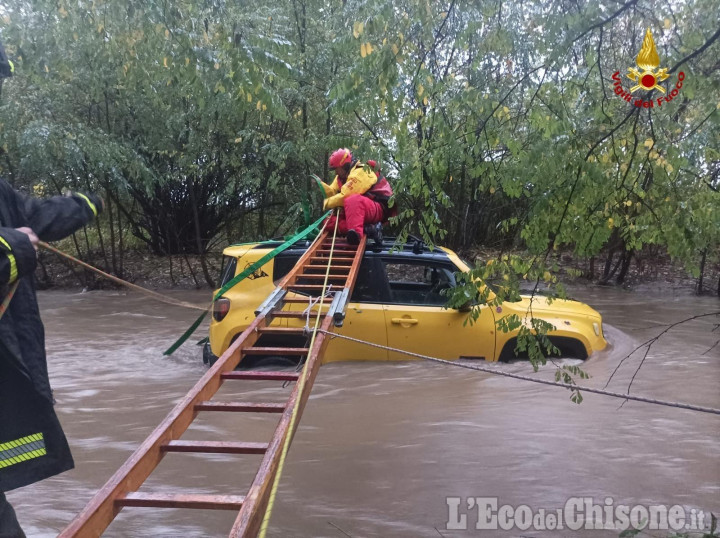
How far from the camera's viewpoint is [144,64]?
19.3 feet

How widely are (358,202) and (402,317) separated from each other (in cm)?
127

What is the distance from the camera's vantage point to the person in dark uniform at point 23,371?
2260mm

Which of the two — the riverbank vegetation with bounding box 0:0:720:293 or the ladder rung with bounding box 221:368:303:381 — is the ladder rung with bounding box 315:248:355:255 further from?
the ladder rung with bounding box 221:368:303:381

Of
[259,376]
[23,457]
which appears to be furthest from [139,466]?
[259,376]

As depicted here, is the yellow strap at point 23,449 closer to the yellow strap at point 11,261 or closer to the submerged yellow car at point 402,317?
the yellow strap at point 11,261

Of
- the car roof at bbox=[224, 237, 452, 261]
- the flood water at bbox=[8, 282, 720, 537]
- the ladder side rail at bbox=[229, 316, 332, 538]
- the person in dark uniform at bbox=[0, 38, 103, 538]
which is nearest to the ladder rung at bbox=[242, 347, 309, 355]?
the ladder side rail at bbox=[229, 316, 332, 538]

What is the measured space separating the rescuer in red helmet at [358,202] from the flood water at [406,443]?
1401mm

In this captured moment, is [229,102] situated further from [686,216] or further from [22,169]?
[686,216]

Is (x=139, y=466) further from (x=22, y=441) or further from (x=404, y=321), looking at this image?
→ (x=404, y=321)

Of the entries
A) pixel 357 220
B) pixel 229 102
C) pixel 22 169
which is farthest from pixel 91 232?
pixel 357 220

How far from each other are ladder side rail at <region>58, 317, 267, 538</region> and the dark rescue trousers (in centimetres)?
42

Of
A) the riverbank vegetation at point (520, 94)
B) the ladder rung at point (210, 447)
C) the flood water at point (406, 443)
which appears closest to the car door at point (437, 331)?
the flood water at point (406, 443)

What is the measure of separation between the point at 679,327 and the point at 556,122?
6109mm

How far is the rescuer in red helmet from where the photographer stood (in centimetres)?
697
